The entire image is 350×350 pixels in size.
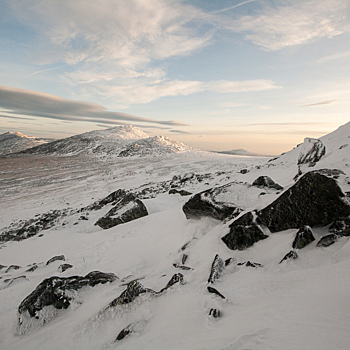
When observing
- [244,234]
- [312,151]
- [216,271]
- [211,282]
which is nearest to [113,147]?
[312,151]

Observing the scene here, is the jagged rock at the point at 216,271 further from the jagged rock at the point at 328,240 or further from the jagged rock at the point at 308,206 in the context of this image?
the jagged rock at the point at 328,240

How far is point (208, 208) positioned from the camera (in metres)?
7.14

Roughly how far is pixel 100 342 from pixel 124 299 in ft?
2.40

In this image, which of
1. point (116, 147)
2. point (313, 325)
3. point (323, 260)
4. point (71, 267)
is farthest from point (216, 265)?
point (116, 147)

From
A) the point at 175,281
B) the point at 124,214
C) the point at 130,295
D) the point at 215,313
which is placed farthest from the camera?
the point at 124,214

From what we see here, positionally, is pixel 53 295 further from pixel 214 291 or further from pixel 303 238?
pixel 303 238

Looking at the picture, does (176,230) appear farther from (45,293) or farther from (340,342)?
(340,342)

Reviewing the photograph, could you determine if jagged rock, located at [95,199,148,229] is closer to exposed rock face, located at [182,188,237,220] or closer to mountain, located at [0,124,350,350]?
mountain, located at [0,124,350,350]

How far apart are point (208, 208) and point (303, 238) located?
356cm

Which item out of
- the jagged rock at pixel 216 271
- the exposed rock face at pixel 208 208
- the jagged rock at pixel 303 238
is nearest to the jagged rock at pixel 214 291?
the jagged rock at pixel 216 271

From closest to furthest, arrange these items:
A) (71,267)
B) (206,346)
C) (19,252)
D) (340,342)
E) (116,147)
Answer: (340,342)
(206,346)
(71,267)
(19,252)
(116,147)

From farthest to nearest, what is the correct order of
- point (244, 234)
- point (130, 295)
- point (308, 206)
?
point (244, 234) → point (308, 206) → point (130, 295)

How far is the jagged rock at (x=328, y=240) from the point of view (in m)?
3.51

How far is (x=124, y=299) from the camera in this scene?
3709 millimetres
